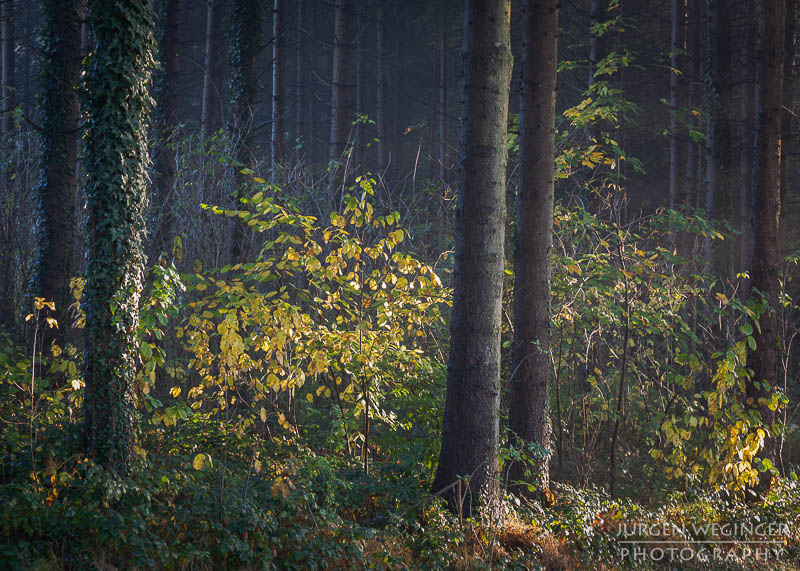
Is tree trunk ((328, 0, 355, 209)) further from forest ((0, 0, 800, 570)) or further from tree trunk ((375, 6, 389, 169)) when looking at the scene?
tree trunk ((375, 6, 389, 169))

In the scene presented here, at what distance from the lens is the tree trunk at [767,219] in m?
8.26

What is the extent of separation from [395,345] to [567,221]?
3757 mm

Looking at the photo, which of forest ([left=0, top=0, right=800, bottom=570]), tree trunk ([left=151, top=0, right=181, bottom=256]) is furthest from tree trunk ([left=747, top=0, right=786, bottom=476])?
tree trunk ([left=151, top=0, right=181, bottom=256])

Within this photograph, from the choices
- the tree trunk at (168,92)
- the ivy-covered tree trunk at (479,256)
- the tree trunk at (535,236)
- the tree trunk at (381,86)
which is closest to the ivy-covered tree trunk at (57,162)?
the tree trunk at (168,92)

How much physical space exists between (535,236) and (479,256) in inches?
67.6

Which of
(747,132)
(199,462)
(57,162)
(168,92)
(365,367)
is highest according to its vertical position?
(168,92)

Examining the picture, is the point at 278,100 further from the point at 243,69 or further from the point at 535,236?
the point at 535,236

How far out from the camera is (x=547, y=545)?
226 inches

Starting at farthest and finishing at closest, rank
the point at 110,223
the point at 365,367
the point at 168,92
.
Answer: the point at 168,92
the point at 365,367
the point at 110,223

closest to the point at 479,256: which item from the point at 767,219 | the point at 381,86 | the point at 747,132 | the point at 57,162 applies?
the point at 767,219

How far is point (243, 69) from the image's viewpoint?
494 inches

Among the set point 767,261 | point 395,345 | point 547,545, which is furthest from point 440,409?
point 767,261

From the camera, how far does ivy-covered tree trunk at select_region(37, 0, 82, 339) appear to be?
9.31 metres

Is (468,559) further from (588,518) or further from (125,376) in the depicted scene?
(125,376)
